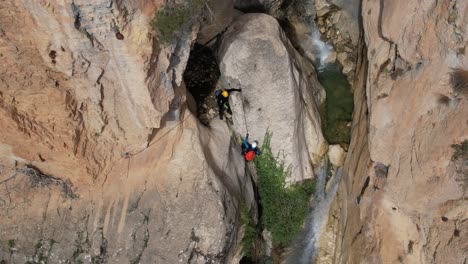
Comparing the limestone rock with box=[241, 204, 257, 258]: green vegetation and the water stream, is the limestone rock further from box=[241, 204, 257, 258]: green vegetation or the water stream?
box=[241, 204, 257, 258]: green vegetation

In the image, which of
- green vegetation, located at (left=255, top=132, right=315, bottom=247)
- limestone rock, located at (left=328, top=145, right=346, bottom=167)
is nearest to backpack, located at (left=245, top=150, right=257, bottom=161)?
green vegetation, located at (left=255, top=132, right=315, bottom=247)

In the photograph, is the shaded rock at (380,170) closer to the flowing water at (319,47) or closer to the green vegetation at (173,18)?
the flowing water at (319,47)

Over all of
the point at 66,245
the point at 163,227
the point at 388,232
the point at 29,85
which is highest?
the point at 29,85

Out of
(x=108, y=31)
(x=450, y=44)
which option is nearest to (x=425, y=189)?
(x=450, y=44)

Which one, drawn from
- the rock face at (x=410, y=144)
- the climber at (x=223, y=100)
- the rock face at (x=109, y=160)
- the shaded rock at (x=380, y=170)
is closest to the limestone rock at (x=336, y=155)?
the rock face at (x=410, y=144)

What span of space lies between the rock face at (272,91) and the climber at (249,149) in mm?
198

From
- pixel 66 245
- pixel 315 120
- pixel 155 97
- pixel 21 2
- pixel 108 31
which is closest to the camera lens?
pixel 21 2

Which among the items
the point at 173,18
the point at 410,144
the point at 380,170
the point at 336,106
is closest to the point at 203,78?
the point at 173,18

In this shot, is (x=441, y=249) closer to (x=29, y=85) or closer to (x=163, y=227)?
(x=163, y=227)

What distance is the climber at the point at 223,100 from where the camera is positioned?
33.1 ft

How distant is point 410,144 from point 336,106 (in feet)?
14.4

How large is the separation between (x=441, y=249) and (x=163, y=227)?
18.4ft

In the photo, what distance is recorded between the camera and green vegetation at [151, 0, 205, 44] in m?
7.04

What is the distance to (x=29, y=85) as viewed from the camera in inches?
289
